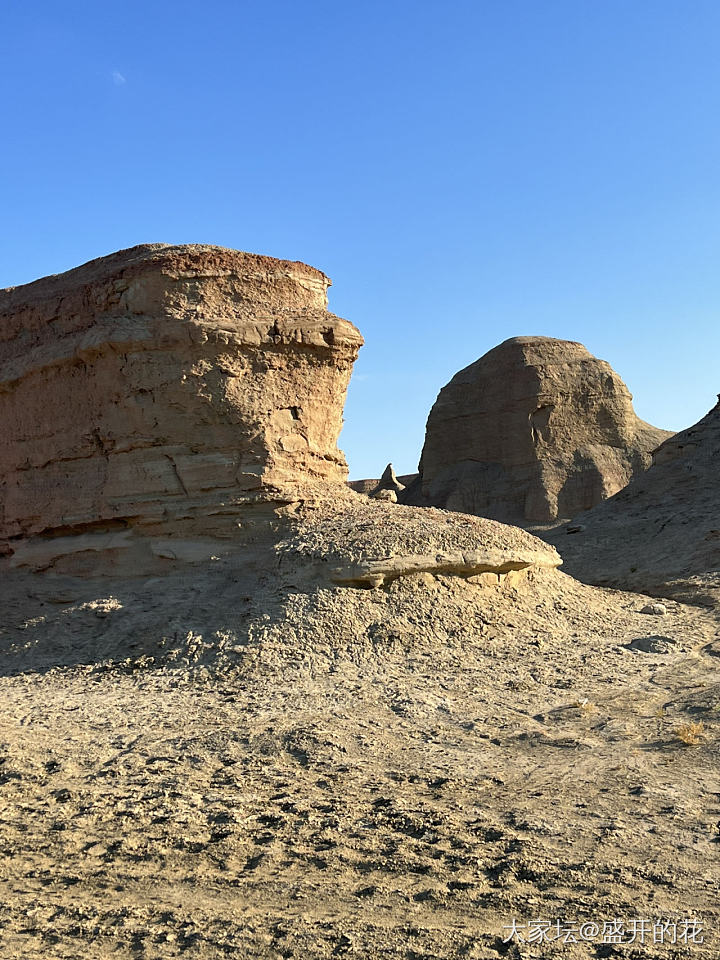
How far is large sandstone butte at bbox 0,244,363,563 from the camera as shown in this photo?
33.7 feet

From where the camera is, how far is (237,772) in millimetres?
6695

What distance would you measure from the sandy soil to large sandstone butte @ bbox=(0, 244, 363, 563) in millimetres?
1003

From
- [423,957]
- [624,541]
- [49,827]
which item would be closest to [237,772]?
[49,827]

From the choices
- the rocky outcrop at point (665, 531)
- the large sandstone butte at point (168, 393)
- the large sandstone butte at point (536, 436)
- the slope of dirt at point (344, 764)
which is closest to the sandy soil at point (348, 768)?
the slope of dirt at point (344, 764)

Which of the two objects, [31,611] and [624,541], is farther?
[624,541]

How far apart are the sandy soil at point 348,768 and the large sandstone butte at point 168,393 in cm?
100

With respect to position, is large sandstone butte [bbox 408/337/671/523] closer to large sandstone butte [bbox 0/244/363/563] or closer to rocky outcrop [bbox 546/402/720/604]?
rocky outcrop [bbox 546/402/720/604]

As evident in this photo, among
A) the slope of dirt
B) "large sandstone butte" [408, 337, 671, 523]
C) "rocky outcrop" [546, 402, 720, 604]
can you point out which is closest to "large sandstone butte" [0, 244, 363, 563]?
the slope of dirt

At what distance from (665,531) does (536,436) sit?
10.4 m

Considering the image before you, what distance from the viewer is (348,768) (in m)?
6.64

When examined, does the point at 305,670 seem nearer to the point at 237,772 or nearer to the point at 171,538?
the point at 237,772

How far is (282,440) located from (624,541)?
805 centimetres

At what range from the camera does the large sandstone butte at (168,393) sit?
10.3 metres

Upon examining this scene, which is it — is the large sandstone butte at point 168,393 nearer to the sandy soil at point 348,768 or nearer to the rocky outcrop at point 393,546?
the rocky outcrop at point 393,546
